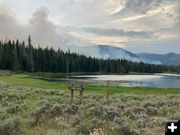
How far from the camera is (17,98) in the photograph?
27719 millimetres

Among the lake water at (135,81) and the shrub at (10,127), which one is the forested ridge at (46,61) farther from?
the shrub at (10,127)

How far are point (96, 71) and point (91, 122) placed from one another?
548 ft

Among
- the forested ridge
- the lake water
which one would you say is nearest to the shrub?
the lake water

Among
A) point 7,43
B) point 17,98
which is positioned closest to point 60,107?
point 17,98

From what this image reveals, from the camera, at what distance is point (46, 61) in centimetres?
14400

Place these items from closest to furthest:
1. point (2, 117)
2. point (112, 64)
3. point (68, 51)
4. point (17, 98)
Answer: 1. point (2, 117)
2. point (17, 98)
3. point (68, 51)
4. point (112, 64)

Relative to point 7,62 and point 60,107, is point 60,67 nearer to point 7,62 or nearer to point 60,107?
point 7,62

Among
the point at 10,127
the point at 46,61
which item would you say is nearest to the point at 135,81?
the point at 46,61

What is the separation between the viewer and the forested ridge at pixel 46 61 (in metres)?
124

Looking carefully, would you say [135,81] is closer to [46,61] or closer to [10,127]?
[46,61]

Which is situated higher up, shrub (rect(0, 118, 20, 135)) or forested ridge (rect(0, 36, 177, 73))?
forested ridge (rect(0, 36, 177, 73))

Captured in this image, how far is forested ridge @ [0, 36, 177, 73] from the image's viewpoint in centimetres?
12418

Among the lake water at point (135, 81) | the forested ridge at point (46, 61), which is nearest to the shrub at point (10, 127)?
the lake water at point (135, 81)

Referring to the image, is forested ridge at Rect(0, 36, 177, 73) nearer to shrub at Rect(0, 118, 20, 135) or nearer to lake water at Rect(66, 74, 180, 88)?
lake water at Rect(66, 74, 180, 88)
